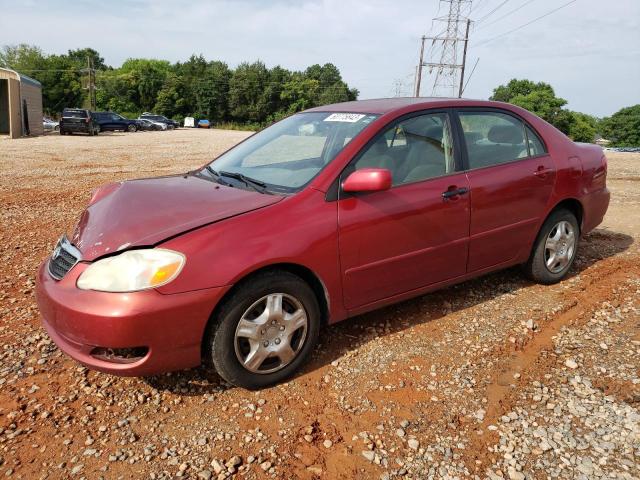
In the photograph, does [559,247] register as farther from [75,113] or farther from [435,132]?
[75,113]

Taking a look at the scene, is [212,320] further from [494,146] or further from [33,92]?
[33,92]

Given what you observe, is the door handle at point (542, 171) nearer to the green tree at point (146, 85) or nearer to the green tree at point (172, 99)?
the green tree at point (172, 99)

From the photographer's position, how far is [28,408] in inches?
109

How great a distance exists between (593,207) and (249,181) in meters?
3.40

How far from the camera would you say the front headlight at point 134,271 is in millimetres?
2574

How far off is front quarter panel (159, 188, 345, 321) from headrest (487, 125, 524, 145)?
69.8 inches

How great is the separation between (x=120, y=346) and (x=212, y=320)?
48 cm

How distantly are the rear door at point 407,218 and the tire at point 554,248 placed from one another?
101cm

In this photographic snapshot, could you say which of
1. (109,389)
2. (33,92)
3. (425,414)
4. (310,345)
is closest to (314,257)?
(310,345)

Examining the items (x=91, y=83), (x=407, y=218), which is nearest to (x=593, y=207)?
(x=407, y=218)

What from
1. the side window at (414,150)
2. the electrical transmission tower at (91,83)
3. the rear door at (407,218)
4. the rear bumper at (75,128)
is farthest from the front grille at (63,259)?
the electrical transmission tower at (91,83)

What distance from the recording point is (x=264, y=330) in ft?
9.54

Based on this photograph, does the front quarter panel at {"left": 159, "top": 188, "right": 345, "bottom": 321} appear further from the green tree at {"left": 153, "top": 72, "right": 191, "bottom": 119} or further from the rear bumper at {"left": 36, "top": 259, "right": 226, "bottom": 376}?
the green tree at {"left": 153, "top": 72, "right": 191, "bottom": 119}

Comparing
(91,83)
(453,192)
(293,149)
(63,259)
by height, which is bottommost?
(63,259)
